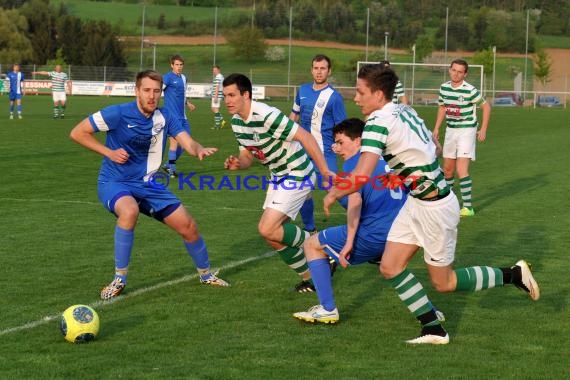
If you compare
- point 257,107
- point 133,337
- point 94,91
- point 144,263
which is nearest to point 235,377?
point 133,337

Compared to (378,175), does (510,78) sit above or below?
above

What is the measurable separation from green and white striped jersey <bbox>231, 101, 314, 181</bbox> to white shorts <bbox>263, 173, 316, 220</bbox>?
0.08 meters

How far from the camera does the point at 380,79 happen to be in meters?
5.97

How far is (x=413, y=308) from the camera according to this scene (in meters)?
6.25

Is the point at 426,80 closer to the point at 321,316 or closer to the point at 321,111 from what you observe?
the point at 321,111

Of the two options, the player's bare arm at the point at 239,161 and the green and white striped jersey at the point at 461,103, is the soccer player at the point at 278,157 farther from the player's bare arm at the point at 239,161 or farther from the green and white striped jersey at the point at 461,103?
the green and white striped jersey at the point at 461,103

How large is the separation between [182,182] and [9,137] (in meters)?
9.07

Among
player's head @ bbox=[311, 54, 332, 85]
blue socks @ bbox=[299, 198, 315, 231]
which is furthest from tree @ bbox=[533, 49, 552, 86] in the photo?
blue socks @ bbox=[299, 198, 315, 231]

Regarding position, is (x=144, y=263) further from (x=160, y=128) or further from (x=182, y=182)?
(x=182, y=182)

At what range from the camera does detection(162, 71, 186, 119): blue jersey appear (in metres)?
18.0

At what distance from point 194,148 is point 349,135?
4.87 ft

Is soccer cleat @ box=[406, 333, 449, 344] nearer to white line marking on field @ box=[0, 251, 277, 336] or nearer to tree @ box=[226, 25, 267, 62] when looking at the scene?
white line marking on field @ box=[0, 251, 277, 336]

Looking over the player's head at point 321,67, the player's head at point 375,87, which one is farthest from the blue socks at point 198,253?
the player's head at point 321,67

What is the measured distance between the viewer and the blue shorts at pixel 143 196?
775cm
